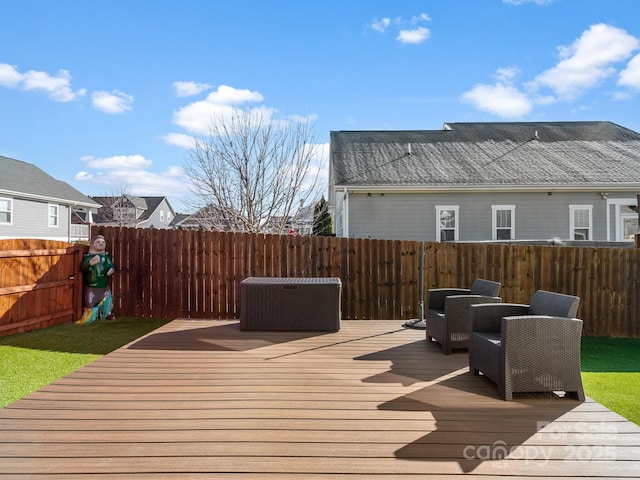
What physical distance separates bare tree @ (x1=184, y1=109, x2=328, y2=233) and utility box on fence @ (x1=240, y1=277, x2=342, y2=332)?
6.86 meters

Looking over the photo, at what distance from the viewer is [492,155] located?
14.7 m

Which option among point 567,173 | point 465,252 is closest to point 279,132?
A: point 465,252

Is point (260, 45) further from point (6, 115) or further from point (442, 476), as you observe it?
point (442, 476)

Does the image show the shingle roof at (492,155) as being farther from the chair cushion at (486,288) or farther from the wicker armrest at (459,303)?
the wicker armrest at (459,303)

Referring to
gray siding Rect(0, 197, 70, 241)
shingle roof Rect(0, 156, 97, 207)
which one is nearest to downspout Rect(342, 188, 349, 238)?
gray siding Rect(0, 197, 70, 241)

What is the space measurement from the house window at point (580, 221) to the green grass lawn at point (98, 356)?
22.5 ft

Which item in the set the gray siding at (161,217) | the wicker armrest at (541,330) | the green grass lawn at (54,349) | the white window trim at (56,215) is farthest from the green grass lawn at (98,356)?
the gray siding at (161,217)

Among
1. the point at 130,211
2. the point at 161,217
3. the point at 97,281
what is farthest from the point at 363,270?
the point at 161,217

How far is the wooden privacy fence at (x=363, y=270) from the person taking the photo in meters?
7.41

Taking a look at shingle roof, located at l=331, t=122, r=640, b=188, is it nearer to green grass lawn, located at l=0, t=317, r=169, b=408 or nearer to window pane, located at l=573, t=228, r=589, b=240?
window pane, located at l=573, t=228, r=589, b=240

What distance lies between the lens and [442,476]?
228cm

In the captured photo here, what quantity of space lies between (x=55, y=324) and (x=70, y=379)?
151 inches

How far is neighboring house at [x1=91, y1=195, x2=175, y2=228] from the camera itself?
33.5m

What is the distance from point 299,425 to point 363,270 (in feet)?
15.8
